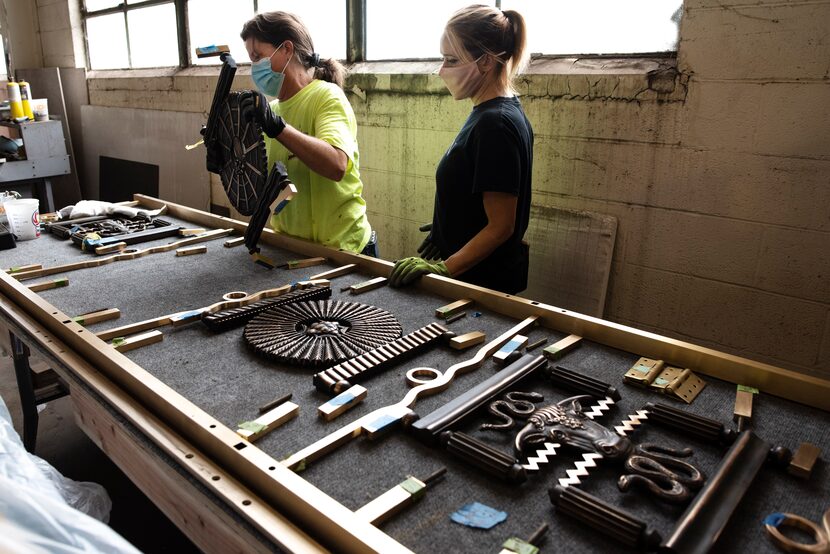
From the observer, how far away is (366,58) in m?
3.16

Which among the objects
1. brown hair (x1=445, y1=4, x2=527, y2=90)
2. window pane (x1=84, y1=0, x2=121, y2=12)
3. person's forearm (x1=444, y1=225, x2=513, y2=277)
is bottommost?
person's forearm (x1=444, y1=225, x2=513, y2=277)

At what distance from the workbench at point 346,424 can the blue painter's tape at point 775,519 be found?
0.01 meters

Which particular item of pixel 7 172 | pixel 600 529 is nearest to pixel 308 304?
pixel 600 529

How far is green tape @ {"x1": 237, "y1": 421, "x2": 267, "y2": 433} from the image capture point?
3.12 feet

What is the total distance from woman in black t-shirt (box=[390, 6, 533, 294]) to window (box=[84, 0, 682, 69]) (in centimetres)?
11

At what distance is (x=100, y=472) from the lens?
2227 mm

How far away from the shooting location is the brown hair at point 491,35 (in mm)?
1700

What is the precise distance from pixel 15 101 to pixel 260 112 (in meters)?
3.93

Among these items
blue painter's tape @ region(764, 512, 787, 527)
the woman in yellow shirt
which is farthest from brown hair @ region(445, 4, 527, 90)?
blue painter's tape @ region(764, 512, 787, 527)

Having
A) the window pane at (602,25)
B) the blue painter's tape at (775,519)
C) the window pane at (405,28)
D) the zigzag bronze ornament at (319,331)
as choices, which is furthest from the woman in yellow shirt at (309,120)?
the blue painter's tape at (775,519)

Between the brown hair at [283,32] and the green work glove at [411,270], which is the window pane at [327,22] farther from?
the green work glove at [411,270]

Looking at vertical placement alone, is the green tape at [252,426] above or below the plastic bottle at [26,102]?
below

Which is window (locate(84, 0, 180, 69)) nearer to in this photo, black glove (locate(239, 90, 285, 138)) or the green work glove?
black glove (locate(239, 90, 285, 138))

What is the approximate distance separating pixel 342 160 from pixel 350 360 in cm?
87
